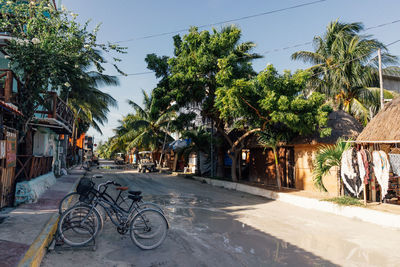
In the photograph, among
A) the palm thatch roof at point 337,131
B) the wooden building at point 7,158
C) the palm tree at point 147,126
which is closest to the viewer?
the wooden building at point 7,158

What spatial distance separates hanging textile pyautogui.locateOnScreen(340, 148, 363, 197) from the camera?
30.6 feet

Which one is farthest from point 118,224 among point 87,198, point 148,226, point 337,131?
point 337,131

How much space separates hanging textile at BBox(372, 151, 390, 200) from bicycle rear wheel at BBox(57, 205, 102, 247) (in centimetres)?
839

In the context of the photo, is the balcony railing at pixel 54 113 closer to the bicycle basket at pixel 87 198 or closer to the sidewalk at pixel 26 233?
the sidewalk at pixel 26 233

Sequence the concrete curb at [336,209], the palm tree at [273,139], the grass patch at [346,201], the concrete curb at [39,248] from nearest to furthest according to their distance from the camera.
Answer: the concrete curb at [39,248] → the concrete curb at [336,209] → the grass patch at [346,201] → the palm tree at [273,139]

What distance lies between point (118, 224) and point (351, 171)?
7694 mm

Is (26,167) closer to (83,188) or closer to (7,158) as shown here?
(7,158)

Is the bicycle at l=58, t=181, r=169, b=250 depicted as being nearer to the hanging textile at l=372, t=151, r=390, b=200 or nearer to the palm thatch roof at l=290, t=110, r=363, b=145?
the hanging textile at l=372, t=151, r=390, b=200

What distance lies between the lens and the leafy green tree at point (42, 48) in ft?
31.0

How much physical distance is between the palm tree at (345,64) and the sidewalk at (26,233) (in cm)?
1688

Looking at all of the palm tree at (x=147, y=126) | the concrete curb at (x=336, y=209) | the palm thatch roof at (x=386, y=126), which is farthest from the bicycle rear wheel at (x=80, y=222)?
the palm tree at (x=147, y=126)

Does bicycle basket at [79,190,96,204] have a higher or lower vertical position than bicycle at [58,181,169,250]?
higher

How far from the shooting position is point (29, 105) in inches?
394

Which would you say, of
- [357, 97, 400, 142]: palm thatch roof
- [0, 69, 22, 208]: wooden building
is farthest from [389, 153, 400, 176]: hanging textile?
[0, 69, 22, 208]: wooden building
